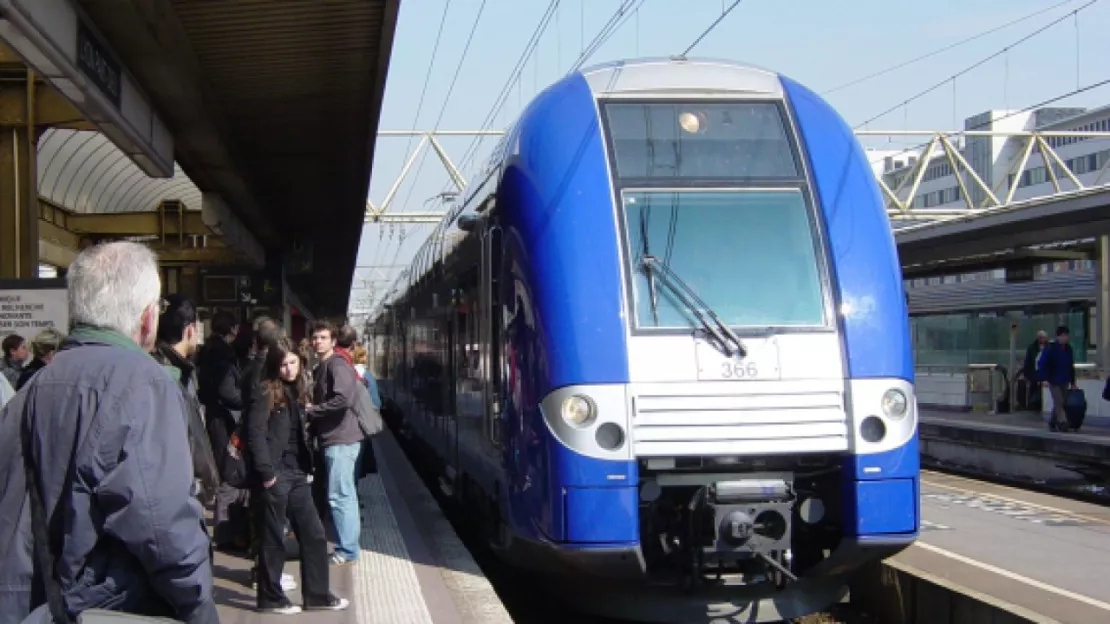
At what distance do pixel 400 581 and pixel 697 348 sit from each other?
2.44 m

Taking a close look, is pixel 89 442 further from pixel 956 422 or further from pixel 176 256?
pixel 176 256

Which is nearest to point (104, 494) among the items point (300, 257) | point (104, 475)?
point (104, 475)

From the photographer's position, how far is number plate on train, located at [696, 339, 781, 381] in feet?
21.8

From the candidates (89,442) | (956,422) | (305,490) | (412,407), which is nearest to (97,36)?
(305,490)

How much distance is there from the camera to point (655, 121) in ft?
24.3

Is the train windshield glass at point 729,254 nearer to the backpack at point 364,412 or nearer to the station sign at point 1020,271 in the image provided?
the backpack at point 364,412

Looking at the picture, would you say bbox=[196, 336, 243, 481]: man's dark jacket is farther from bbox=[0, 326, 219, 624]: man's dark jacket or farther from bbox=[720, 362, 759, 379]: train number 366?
bbox=[0, 326, 219, 624]: man's dark jacket

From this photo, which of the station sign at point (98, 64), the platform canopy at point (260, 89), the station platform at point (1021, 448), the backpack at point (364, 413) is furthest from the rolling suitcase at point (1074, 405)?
the station sign at point (98, 64)

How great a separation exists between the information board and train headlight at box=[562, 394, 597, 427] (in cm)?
616

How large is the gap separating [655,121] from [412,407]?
1063cm

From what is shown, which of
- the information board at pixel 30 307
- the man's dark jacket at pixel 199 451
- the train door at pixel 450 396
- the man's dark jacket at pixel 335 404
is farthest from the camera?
the information board at pixel 30 307

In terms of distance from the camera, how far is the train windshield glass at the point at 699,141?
23.8ft

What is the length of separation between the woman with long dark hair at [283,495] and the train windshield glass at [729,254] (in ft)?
6.49

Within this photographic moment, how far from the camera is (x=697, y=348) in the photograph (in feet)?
22.0
